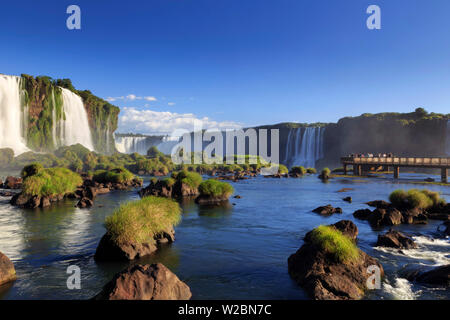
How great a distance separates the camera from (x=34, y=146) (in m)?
98.1

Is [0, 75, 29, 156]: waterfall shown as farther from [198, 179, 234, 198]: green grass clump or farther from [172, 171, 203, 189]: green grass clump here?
[198, 179, 234, 198]: green grass clump

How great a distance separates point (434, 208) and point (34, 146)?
106 m

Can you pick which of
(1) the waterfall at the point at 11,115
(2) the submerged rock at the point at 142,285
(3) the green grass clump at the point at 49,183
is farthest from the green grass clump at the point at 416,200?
(1) the waterfall at the point at 11,115

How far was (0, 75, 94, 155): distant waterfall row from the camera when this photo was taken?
290 ft

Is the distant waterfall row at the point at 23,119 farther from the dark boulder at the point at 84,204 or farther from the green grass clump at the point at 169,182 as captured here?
the dark boulder at the point at 84,204

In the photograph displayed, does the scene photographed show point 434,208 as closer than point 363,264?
No

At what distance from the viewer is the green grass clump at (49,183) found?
33562 mm

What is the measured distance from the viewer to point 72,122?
115m

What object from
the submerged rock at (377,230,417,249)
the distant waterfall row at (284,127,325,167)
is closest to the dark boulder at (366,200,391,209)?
the submerged rock at (377,230,417,249)

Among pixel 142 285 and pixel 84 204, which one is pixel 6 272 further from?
pixel 84 204

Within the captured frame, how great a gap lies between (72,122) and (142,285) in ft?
392

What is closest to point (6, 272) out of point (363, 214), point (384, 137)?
point (363, 214)
